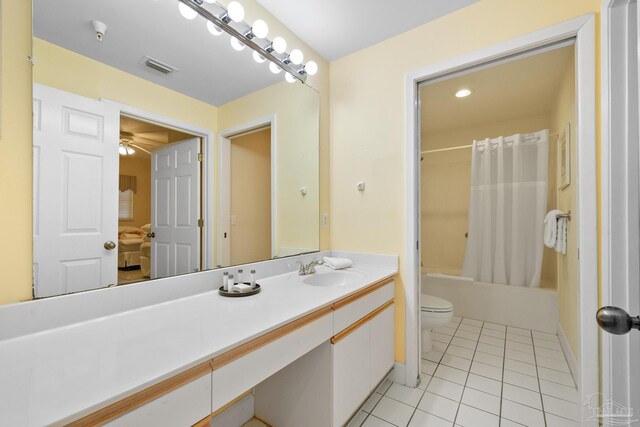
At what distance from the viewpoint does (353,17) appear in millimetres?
1687

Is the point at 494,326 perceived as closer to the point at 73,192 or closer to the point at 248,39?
the point at 248,39

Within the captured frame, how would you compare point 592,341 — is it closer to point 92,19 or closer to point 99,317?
point 99,317

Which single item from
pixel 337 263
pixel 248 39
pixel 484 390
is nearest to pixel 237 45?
pixel 248 39

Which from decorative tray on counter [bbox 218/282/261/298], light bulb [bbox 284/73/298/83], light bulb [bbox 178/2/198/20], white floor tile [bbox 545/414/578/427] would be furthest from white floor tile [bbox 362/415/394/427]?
light bulb [bbox 178/2/198/20]

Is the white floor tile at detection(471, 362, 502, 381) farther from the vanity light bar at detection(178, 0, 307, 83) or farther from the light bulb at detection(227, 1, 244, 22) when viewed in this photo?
the light bulb at detection(227, 1, 244, 22)

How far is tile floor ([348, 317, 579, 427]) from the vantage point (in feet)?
4.70

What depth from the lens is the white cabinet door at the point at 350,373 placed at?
1.20m

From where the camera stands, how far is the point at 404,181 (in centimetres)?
179

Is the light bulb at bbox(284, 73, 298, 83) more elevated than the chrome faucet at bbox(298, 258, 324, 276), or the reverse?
the light bulb at bbox(284, 73, 298, 83)

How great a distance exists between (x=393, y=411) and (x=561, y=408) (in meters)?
0.93

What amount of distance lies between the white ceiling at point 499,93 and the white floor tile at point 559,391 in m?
2.08

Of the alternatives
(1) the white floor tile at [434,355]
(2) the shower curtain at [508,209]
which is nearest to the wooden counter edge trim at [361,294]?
(1) the white floor tile at [434,355]

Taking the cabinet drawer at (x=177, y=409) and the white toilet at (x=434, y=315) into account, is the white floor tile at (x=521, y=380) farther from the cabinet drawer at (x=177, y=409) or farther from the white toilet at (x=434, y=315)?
the cabinet drawer at (x=177, y=409)

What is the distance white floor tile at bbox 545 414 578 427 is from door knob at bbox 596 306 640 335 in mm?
1230
